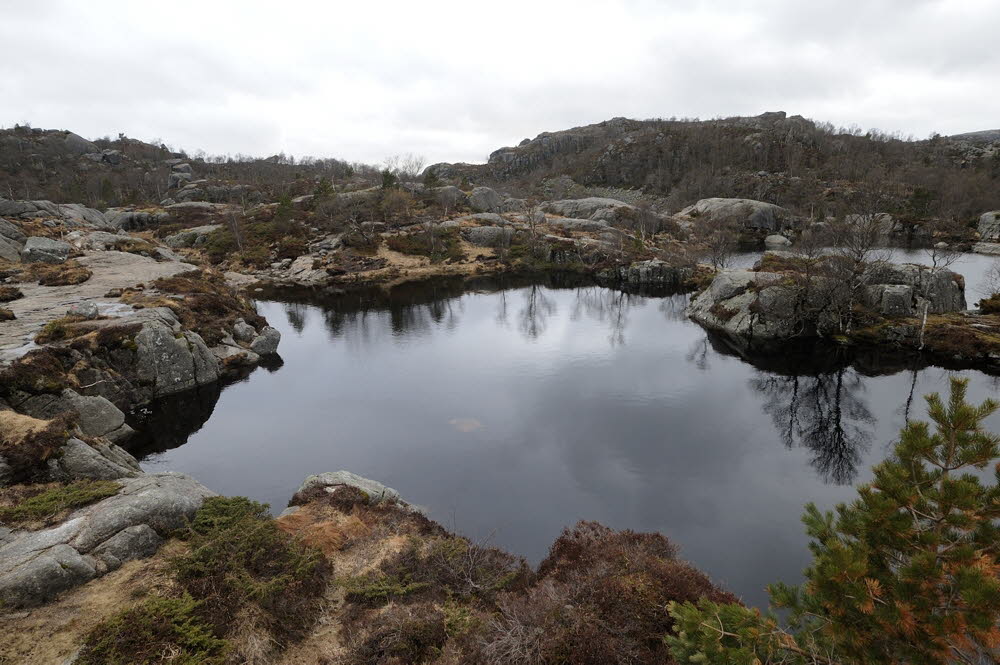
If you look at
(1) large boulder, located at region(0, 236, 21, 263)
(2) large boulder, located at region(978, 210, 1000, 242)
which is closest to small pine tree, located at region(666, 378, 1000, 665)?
(1) large boulder, located at region(0, 236, 21, 263)

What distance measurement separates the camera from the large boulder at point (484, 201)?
10844cm

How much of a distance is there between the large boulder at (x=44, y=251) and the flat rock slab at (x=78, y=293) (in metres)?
2.03

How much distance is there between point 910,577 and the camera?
15.9ft

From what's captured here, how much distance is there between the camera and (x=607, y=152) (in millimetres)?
182375

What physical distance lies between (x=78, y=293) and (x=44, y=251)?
2109 cm

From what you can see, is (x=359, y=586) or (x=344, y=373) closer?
(x=359, y=586)

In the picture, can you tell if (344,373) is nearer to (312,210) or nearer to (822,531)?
(822,531)

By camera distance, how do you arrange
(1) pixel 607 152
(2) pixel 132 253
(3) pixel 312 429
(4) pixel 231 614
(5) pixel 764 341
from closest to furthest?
1. (4) pixel 231 614
2. (3) pixel 312 429
3. (5) pixel 764 341
4. (2) pixel 132 253
5. (1) pixel 607 152

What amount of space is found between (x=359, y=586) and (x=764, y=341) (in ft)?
129

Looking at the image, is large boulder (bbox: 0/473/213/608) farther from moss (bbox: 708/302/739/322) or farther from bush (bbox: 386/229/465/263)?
bush (bbox: 386/229/465/263)

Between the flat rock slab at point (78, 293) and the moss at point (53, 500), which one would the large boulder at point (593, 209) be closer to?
the flat rock slab at point (78, 293)

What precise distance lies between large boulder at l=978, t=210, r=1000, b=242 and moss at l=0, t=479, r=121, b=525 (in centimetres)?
11470

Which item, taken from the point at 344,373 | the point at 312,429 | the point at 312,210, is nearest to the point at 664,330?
the point at 344,373

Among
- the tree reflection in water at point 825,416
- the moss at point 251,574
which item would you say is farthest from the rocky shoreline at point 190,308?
the tree reflection in water at point 825,416
